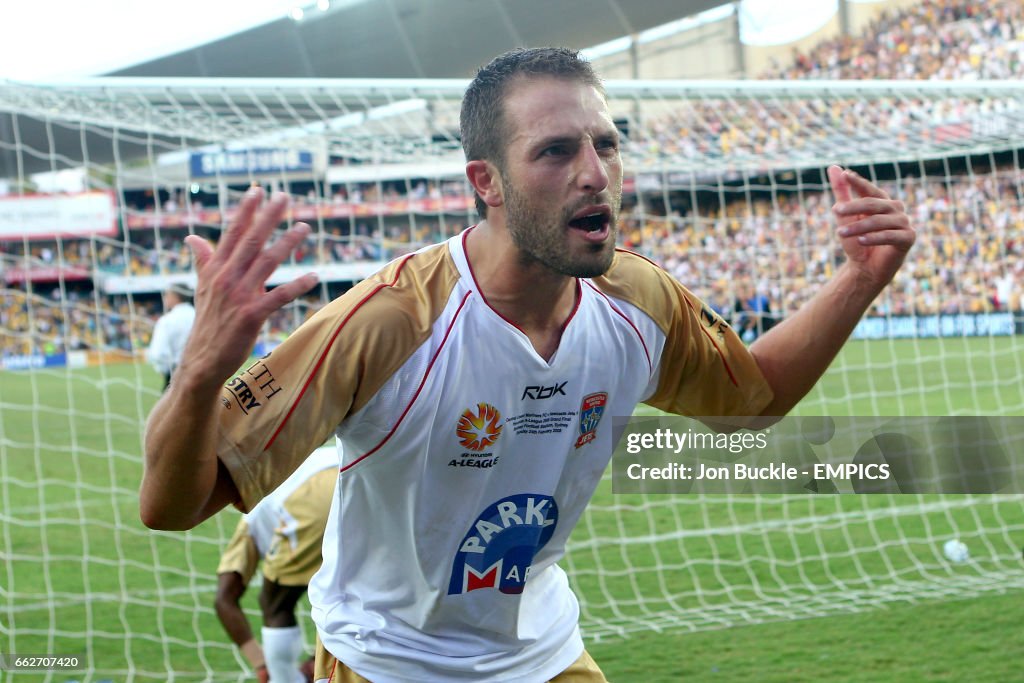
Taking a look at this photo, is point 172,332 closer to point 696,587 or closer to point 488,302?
point 696,587

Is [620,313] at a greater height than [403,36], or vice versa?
[403,36]

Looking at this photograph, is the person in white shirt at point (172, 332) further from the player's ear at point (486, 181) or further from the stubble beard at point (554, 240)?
the stubble beard at point (554, 240)

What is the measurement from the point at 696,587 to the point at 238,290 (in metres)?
5.33

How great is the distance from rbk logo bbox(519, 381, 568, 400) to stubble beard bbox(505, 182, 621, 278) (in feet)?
0.85

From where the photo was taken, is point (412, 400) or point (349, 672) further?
point (349, 672)

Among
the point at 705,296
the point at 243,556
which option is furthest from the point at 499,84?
the point at 705,296

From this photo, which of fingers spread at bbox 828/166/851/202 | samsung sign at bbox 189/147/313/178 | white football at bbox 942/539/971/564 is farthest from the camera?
samsung sign at bbox 189/147/313/178

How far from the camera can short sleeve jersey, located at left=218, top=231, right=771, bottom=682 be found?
204 centimetres

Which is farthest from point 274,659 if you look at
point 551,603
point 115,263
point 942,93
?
point 115,263

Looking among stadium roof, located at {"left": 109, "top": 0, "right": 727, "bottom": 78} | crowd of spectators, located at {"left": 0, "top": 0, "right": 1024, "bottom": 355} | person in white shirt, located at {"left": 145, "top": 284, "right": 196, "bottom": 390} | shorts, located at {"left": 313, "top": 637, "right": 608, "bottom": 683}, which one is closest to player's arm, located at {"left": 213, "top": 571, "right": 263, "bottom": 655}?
shorts, located at {"left": 313, "top": 637, "right": 608, "bottom": 683}

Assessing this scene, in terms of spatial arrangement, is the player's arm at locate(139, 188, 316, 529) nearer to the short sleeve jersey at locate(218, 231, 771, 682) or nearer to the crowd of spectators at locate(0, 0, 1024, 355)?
the short sleeve jersey at locate(218, 231, 771, 682)

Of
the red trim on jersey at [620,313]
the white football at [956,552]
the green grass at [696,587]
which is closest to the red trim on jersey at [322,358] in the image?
the red trim on jersey at [620,313]

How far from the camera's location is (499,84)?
2258mm

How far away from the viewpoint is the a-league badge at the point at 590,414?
2.35 meters
